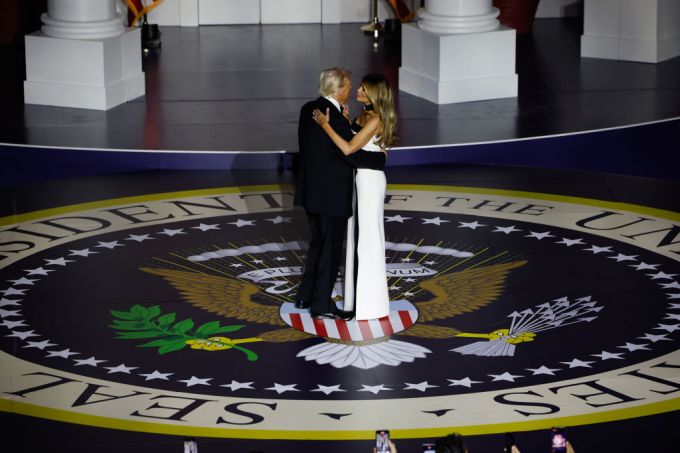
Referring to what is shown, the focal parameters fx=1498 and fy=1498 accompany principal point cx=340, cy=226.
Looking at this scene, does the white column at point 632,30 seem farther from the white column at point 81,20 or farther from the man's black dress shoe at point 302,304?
the man's black dress shoe at point 302,304

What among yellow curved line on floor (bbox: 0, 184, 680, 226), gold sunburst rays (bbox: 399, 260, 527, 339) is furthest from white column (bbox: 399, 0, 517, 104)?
gold sunburst rays (bbox: 399, 260, 527, 339)

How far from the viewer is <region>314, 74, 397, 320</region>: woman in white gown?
8.51 metres

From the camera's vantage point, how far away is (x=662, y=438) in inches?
287

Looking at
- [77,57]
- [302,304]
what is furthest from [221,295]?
[77,57]

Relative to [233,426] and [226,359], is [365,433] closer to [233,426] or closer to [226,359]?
[233,426]

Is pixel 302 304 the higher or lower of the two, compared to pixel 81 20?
lower

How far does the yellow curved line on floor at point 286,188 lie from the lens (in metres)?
11.1

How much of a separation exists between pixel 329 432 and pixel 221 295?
89.0 inches

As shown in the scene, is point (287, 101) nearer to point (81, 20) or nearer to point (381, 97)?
point (81, 20)

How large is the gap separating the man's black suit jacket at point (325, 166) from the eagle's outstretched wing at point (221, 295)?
797 millimetres

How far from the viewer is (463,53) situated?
14.7 meters

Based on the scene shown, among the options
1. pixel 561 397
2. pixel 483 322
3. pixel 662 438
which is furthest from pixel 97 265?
pixel 662 438

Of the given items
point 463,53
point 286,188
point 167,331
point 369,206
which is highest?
point 463,53

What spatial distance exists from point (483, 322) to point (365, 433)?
1.79 meters
